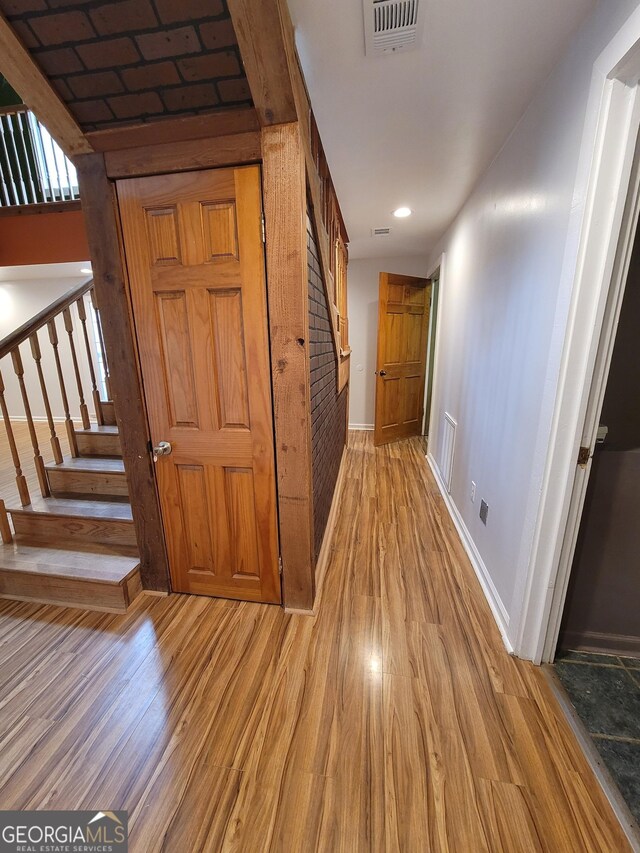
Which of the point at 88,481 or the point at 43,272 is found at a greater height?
the point at 43,272

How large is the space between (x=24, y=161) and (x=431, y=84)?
12.4 feet

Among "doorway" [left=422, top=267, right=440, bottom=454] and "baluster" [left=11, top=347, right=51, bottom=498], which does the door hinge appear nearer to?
"baluster" [left=11, top=347, right=51, bottom=498]

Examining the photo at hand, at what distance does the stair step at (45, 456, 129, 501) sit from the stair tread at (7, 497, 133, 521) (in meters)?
0.06

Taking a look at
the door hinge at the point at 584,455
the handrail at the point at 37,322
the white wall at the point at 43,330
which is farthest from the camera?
the white wall at the point at 43,330

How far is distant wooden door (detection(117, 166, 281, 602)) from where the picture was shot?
53.3 inches

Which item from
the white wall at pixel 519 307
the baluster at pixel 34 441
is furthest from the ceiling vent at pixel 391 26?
the baluster at pixel 34 441

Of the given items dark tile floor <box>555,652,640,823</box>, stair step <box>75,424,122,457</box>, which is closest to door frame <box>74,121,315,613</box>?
stair step <box>75,424,122,457</box>

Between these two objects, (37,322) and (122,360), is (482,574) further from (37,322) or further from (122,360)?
(37,322)

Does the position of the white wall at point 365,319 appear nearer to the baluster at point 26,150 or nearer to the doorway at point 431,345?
the doorway at point 431,345

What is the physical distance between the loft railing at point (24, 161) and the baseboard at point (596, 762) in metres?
4.87

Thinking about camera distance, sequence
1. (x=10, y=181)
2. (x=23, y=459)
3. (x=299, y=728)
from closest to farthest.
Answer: (x=299, y=728), (x=10, y=181), (x=23, y=459)

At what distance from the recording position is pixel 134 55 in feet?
3.60

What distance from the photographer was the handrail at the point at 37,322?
1.82m

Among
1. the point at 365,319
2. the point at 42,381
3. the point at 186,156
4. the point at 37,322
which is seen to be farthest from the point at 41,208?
the point at 365,319
